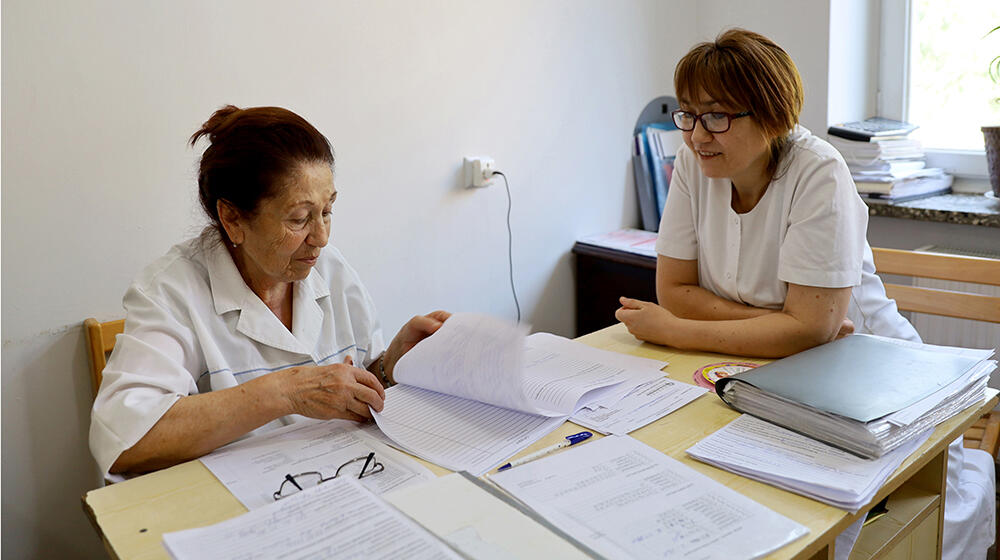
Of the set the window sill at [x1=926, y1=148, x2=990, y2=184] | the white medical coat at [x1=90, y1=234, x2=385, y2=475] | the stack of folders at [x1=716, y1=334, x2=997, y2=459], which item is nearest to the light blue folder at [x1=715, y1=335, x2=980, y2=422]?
the stack of folders at [x1=716, y1=334, x2=997, y2=459]

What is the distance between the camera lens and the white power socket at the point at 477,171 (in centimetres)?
252

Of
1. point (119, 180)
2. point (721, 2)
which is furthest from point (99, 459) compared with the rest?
point (721, 2)

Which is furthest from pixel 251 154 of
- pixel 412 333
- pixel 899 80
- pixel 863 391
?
pixel 899 80

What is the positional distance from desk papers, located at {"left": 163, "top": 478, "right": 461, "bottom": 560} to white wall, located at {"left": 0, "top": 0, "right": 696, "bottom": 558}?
1138mm

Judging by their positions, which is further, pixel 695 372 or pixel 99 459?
pixel 695 372

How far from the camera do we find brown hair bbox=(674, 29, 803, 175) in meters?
1.54

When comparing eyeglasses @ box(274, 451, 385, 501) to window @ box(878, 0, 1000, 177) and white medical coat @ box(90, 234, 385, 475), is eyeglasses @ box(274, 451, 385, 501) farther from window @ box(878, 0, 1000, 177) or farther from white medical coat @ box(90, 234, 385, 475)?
window @ box(878, 0, 1000, 177)

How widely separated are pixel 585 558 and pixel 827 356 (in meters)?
0.70

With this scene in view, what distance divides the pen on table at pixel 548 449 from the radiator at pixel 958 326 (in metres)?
1.64

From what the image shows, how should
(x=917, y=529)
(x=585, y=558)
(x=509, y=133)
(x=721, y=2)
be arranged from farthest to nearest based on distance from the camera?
1. (x=721, y=2)
2. (x=509, y=133)
3. (x=917, y=529)
4. (x=585, y=558)

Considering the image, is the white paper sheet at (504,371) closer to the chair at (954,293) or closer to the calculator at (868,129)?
the chair at (954,293)

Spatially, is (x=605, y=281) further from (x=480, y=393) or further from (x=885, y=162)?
(x=480, y=393)

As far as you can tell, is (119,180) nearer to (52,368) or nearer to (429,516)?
(52,368)

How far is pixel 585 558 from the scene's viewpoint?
87cm
